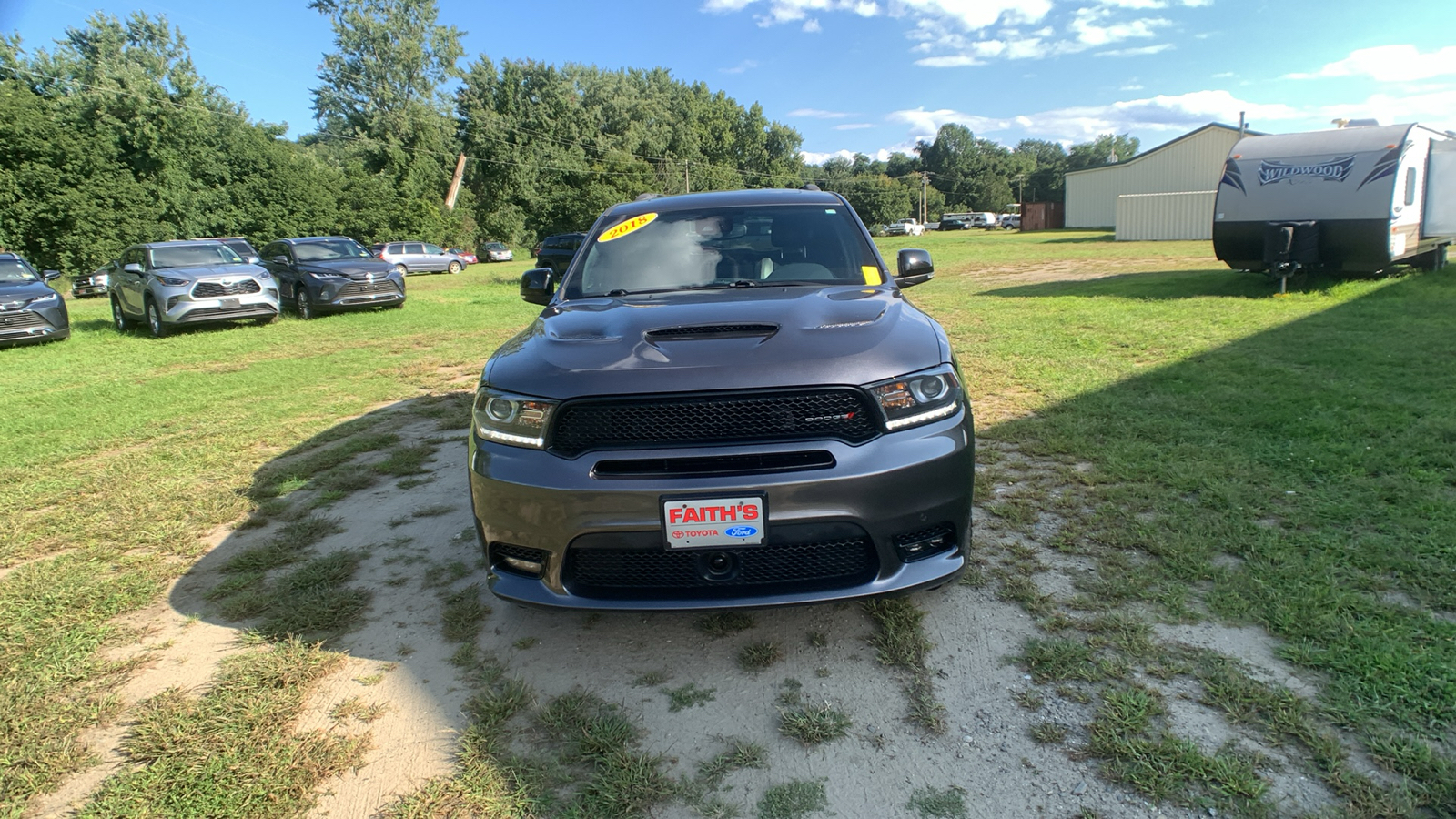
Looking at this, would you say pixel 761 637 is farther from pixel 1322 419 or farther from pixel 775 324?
pixel 1322 419

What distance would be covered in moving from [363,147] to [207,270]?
40.4 metres

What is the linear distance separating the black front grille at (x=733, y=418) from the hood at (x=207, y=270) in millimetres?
13714

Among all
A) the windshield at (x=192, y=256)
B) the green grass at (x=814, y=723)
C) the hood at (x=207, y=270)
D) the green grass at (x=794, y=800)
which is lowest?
the green grass at (x=794, y=800)

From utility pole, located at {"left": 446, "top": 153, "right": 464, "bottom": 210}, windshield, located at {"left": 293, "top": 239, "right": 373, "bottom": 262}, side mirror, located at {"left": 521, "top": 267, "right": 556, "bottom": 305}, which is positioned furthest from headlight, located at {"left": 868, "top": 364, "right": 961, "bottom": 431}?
utility pole, located at {"left": 446, "top": 153, "right": 464, "bottom": 210}

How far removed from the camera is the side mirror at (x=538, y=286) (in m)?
4.10

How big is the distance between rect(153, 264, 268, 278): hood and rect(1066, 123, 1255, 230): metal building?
41.9 metres

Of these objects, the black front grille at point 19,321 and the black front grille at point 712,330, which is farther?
the black front grille at point 19,321

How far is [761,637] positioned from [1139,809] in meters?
1.31

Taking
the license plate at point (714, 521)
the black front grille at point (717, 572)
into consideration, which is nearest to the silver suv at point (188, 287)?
the black front grille at point (717, 572)

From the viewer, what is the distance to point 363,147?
48.8 m

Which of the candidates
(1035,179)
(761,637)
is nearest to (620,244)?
(761,637)

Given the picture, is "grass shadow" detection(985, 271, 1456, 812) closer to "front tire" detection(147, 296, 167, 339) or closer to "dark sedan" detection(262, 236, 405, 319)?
"dark sedan" detection(262, 236, 405, 319)

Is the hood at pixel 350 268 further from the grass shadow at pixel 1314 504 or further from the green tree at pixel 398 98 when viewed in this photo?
the green tree at pixel 398 98

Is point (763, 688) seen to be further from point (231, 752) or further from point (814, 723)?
point (231, 752)
